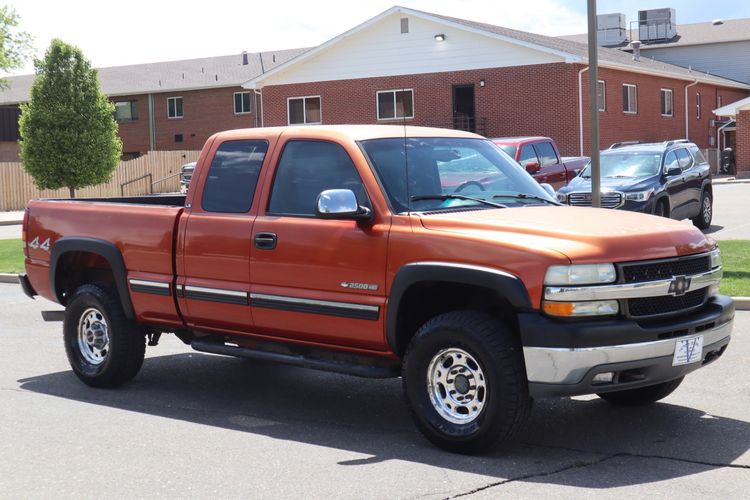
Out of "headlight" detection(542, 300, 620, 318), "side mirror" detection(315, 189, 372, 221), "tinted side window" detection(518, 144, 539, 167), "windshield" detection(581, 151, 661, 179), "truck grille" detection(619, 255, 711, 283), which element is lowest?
"headlight" detection(542, 300, 620, 318)

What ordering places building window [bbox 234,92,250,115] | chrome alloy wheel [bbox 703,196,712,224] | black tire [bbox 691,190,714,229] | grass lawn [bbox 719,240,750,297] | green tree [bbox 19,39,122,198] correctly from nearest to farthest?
grass lawn [bbox 719,240,750,297] < black tire [bbox 691,190,714,229] < chrome alloy wheel [bbox 703,196,712,224] < green tree [bbox 19,39,122,198] < building window [bbox 234,92,250,115]

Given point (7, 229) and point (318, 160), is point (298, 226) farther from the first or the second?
point (7, 229)

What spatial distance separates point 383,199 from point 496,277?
1.04 m

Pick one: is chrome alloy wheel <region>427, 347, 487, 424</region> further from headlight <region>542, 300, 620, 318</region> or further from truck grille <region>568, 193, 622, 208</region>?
truck grille <region>568, 193, 622, 208</region>

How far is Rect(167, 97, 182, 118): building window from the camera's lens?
188 ft

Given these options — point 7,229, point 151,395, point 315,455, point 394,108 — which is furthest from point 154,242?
point 394,108

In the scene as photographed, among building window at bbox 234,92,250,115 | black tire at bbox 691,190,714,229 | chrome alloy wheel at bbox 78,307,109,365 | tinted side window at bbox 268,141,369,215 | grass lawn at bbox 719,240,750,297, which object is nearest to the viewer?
tinted side window at bbox 268,141,369,215

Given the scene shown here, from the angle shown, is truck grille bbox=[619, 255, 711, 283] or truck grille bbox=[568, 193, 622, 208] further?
truck grille bbox=[568, 193, 622, 208]

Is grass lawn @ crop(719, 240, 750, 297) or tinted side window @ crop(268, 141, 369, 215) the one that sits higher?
tinted side window @ crop(268, 141, 369, 215)

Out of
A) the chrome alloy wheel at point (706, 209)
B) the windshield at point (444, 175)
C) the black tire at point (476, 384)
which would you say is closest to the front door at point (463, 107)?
the chrome alloy wheel at point (706, 209)

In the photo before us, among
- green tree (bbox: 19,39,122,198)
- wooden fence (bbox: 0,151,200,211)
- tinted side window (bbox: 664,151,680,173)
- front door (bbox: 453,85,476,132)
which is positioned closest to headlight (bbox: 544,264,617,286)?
tinted side window (bbox: 664,151,680,173)

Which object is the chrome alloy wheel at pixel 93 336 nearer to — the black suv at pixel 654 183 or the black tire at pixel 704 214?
the black suv at pixel 654 183

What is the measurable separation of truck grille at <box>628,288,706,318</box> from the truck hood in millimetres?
242

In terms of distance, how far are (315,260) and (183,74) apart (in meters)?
53.9
